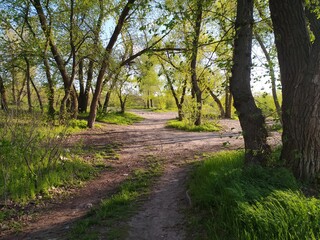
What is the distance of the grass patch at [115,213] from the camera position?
15.2 feet

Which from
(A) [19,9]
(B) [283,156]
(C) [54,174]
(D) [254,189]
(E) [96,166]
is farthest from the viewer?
(A) [19,9]

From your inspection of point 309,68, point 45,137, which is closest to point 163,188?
point 45,137

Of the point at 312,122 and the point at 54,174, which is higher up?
the point at 312,122

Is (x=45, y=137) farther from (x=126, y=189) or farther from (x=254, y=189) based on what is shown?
(x=254, y=189)

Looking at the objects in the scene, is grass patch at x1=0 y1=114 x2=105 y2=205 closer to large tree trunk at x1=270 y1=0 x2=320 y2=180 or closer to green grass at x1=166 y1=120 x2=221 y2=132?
large tree trunk at x1=270 y1=0 x2=320 y2=180

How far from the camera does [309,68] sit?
518 centimetres

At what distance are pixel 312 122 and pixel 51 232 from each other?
15.8 ft

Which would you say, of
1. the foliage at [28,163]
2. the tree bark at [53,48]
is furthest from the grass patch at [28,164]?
the tree bark at [53,48]

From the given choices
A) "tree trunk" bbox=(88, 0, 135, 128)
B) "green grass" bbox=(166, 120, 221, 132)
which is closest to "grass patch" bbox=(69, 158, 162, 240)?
"tree trunk" bbox=(88, 0, 135, 128)

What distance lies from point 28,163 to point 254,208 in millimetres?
5120

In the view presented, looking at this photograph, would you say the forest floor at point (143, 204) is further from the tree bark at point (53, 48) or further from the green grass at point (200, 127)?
the green grass at point (200, 127)

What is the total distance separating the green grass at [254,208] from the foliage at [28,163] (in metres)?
3.52

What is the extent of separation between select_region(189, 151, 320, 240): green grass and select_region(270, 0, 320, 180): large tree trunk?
0.58 m

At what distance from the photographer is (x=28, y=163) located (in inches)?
266
